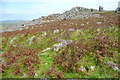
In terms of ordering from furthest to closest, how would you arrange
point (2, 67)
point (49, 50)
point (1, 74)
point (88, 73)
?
point (49, 50), point (2, 67), point (1, 74), point (88, 73)

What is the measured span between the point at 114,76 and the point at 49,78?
5580mm

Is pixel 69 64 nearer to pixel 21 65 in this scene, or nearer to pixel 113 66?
pixel 113 66

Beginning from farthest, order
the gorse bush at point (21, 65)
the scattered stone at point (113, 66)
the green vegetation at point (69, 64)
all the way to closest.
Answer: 1. the gorse bush at point (21, 65)
2. the scattered stone at point (113, 66)
3. the green vegetation at point (69, 64)

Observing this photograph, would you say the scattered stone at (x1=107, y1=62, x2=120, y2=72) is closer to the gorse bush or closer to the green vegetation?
the green vegetation

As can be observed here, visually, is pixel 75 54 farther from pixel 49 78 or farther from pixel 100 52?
pixel 49 78

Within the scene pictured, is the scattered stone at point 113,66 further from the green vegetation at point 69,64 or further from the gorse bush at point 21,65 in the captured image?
the gorse bush at point 21,65

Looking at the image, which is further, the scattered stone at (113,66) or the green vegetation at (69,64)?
the scattered stone at (113,66)

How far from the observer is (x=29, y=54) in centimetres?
1267

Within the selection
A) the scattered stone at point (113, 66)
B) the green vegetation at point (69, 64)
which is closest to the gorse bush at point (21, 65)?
the green vegetation at point (69, 64)

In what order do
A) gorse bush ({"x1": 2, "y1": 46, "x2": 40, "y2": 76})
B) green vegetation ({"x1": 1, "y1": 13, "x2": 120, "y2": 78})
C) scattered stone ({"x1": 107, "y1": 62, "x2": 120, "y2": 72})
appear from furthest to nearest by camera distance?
gorse bush ({"x1": 2, "y1": 46, "x2": 40, "y2": 76})
scattered stone ({"x1": 107, "y1": 62, "x2": 120, "y2": 72})
green vegetation ({"x1": 1, "y1": 13, "x2": 120, "y2": 78})

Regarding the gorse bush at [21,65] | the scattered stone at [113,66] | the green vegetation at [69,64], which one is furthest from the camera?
the gorse bush at [21,65]

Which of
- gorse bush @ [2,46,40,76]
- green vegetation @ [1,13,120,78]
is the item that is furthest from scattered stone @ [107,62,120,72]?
gorse bush @ [2,46,40,76]

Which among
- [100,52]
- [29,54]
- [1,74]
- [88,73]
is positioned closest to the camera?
[88,73]

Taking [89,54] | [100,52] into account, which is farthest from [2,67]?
[100,52]
